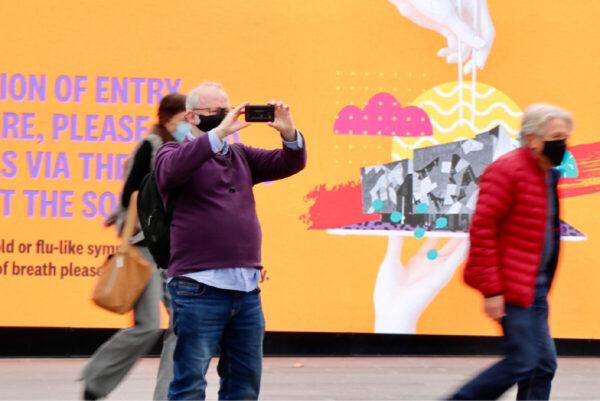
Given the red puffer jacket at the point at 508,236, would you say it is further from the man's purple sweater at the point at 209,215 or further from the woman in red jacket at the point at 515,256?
the man's purple sweater at the point at 209,215

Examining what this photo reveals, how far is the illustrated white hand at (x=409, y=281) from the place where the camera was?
31.1ft

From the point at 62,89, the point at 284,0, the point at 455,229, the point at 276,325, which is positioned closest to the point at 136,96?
the point at 62,89

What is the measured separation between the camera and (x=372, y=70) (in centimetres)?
947

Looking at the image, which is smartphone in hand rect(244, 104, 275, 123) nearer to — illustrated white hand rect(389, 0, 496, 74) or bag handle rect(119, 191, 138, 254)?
bag handle rect(119, 191, 138, 254)

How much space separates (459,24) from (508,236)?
4345 mm

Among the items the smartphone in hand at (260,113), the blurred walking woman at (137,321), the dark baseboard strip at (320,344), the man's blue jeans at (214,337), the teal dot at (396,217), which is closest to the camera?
the man's blue jeans at (214,337)

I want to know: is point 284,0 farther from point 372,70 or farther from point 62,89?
point 62,89

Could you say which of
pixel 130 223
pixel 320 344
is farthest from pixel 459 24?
pixel 130 223

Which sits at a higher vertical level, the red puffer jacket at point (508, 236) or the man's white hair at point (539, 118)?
the man's white hair at point (539, 118)

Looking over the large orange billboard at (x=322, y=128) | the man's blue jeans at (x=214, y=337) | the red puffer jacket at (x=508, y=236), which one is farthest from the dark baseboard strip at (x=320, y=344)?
the red puffer jacket at (x=508, y=236)

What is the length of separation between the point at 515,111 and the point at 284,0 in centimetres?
196

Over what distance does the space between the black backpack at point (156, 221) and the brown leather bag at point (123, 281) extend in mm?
850

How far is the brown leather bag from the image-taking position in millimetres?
6551

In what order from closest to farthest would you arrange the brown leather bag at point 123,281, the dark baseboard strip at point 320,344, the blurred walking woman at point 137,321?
the brown leather bag at point 123,281, the blurred walking woman at point 137,321, the dark baseboard strip at point 320,344
